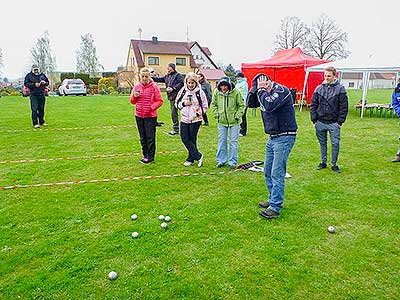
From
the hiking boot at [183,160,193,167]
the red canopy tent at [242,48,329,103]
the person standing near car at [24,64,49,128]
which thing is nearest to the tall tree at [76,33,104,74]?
the red canopy tent at [242,48,329,103]

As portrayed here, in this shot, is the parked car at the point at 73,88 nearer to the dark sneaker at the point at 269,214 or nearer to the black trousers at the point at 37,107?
the black trousers at the point at 37,107

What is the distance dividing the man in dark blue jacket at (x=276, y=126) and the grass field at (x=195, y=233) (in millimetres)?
285

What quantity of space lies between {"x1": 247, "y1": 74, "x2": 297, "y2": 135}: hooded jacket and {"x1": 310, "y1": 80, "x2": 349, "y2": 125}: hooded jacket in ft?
6.58

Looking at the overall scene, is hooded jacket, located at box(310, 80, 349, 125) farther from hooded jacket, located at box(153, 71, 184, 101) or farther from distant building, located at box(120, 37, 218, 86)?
distant building, located at box(120, 37, 218, 86)

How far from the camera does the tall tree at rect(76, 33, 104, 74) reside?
45.2 meters

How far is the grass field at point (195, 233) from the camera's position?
279 cm

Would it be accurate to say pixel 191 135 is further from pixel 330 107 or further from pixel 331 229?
pixel 331 229

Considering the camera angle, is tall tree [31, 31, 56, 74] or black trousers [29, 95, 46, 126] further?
tall tree [31, 31, 56, 74]

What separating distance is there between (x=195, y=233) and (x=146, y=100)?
311 cm

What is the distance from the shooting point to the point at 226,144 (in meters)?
6.05

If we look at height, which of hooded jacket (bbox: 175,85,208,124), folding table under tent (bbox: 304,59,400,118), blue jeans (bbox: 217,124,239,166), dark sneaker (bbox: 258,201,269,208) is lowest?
dark sneaker (bbox: 258,201,269,208)

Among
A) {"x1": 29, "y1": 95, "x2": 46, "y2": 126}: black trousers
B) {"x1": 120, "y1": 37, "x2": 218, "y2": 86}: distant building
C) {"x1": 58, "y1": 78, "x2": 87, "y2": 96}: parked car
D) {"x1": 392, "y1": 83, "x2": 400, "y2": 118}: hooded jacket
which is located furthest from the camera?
{"x1": 120, "y1": 37, "x2": 218, "y2": 86}: distant building

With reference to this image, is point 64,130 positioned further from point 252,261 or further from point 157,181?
point 252,261

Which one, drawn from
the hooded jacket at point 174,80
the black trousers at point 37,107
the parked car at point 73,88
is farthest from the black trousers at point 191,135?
the parked car at point 73,88
